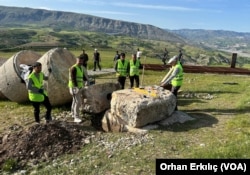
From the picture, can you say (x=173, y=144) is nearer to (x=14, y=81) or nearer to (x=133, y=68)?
(x=133, y=68)

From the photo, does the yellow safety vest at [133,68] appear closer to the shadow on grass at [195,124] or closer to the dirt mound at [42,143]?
the shadow on grass at [195,124]

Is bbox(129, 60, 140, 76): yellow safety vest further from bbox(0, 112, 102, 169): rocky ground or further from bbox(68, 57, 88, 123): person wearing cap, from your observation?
bbox(0, 112, 102, 169): rocky ground

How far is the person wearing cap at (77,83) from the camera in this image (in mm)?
15392

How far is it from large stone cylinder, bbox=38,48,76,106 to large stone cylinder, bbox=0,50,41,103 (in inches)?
91.5

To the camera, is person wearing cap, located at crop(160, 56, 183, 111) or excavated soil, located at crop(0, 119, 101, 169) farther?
person wearing cap, located at crop(160, 56, 183, 111)

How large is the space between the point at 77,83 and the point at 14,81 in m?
6.50

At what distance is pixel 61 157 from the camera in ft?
39.2

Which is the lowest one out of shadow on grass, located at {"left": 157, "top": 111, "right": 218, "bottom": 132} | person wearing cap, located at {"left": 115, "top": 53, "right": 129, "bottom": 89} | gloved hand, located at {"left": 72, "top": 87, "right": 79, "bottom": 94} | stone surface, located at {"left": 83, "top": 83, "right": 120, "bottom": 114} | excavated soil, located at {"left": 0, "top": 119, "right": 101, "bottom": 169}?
excavated soil, located at {"left": 0, "top": 119, "right": 101, "bottom": 169}

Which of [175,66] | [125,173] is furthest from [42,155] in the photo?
[175,66]

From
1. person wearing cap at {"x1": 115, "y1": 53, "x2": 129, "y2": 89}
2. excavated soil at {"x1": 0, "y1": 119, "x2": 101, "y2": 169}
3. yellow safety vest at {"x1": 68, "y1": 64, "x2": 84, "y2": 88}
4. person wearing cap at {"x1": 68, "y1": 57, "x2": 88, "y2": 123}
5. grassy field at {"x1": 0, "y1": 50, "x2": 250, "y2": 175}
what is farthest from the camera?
person wearing cap at {"x1": 115, "y1": 53, "x2": 129, "y2": 89}

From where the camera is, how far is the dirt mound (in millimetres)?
12086

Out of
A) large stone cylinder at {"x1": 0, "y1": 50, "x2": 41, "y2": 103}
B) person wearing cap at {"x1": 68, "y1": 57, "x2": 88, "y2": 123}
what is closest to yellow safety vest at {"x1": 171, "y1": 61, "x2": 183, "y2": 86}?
person wearing cap at {"x1": 68, "y1": 57, "x2": 88, "y2": 123}

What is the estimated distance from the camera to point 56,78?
60.8 feet

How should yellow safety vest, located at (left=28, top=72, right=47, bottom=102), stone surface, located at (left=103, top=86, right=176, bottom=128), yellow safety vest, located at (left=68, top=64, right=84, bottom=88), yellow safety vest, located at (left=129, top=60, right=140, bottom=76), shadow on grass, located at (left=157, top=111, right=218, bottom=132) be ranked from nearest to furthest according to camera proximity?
stone surface, located at (left=103, top=86, right=176, bottom=128), shadow on grass, located at (left=157, top=111, right=218, bottom=132), yellow safety vest, located at (left=28, top=72, right=47, bottom=102), yellow safety vest, located at (left=68, top=64, right=84, bottom=88), yellow safety vest, located at (left=129, top=60, right=140, bottom=76)
